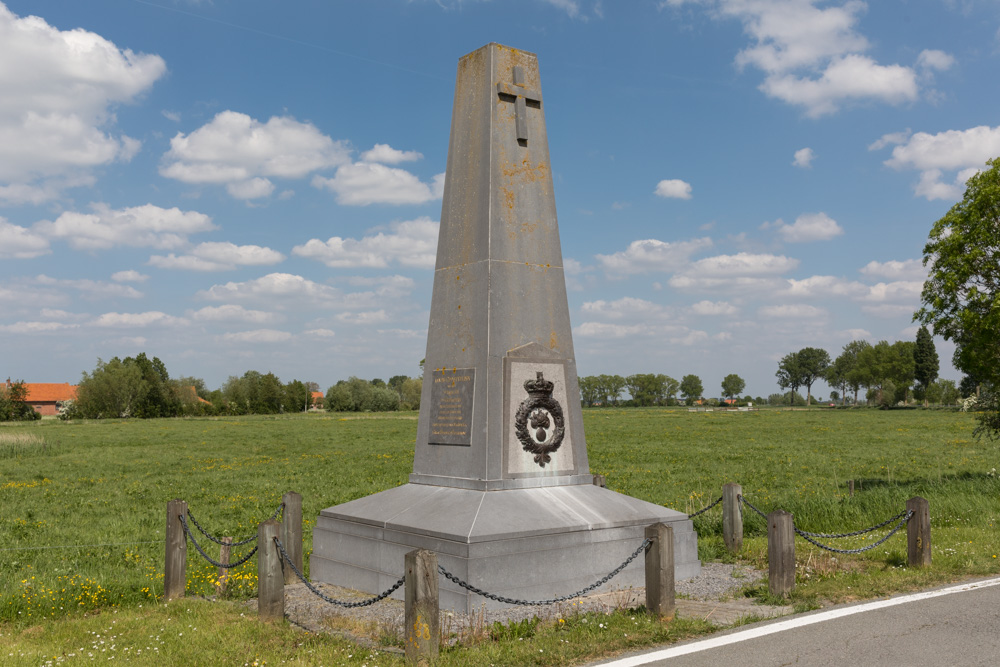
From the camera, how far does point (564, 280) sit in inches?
431

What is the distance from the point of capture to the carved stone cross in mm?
10734

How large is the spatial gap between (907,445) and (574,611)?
1473 inches

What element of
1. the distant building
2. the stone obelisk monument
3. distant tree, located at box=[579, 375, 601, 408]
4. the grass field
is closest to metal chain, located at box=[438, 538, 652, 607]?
the grass field

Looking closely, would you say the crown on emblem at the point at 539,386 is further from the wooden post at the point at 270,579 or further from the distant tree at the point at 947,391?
the distant tree at the point at 947,391

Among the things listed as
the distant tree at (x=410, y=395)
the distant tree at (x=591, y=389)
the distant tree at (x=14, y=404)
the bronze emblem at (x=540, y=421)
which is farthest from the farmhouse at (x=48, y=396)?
the bronze emblem at (x=540, y=421)

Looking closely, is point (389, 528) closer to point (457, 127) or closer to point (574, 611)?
point (574, 611)

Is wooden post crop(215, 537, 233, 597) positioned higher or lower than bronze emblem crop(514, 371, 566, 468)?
lower

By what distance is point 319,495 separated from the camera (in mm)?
21625

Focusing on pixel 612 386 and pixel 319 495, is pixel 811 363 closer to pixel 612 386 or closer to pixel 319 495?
pixel 612 386

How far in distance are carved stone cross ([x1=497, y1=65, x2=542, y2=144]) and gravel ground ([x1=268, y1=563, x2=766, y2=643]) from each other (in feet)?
20.3

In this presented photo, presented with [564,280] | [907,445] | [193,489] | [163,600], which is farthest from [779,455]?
[163,600]

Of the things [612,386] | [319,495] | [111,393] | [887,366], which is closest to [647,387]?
[612,386]

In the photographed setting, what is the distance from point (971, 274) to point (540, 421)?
44.0ft

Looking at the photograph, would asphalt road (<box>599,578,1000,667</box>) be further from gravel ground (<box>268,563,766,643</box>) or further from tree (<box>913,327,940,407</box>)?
tree (<box>913,327,940,407</box>)
